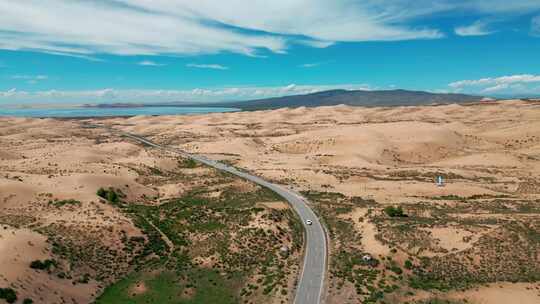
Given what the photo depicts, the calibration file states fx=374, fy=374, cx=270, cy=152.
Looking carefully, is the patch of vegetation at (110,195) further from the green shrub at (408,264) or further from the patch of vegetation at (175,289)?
the green shrub at (408,264)

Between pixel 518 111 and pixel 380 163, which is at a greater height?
pixel 518 111

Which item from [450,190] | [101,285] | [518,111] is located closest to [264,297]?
[101,285]

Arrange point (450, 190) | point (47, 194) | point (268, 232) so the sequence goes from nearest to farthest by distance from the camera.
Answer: point (268, 232) → point (47, 194) → point (450, 190)

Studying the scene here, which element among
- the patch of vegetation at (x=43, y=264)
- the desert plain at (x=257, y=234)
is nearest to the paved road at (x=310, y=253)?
the desert plain at (x=257, y=234)

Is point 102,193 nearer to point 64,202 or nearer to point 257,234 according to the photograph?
point 64,202

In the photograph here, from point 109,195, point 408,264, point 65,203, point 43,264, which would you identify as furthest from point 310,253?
point 65,203

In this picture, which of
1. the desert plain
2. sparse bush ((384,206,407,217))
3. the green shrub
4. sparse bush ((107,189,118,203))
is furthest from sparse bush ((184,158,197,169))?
the green shrub

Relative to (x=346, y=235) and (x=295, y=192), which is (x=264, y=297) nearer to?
(x=346, y=235)

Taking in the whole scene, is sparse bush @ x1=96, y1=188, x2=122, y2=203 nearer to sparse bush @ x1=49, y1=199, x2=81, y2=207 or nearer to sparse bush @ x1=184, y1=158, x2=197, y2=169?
sparse bush @ x1=49, y1=199, x2=81, y2=207

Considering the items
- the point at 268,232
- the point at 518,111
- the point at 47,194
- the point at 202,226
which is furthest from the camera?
the point at 518,111
